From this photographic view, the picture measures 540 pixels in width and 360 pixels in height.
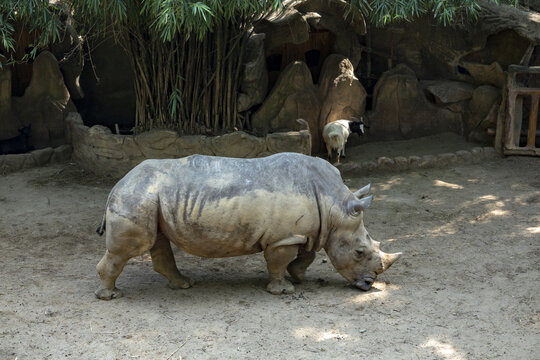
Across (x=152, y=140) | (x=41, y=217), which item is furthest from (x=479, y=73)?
(x=41, y=217)

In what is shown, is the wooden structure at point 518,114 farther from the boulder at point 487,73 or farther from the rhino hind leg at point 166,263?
the rhino hind leg at point 166,263

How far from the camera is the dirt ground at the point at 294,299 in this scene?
5.35 meters

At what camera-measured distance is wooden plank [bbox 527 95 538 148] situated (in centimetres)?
1142

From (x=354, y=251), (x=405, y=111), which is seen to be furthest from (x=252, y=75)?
(x=354, y=251)

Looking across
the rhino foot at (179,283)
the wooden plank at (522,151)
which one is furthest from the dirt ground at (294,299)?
the wooden plank at (522,151)

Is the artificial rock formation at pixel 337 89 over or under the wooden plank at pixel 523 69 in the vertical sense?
under

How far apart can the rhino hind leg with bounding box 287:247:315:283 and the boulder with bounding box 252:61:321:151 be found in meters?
5.10

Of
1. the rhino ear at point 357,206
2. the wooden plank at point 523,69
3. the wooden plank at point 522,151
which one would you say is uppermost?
the wooden plank at point 523,69

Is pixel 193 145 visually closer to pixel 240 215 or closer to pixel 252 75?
pixel 252 75

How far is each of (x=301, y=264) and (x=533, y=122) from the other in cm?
660

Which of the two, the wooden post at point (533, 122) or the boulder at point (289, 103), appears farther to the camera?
the boulder at point (289, 103)

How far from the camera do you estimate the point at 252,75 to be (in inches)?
444

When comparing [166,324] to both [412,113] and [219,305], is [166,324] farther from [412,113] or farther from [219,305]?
[412,113]

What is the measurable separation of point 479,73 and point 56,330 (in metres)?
9.66
